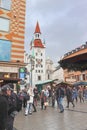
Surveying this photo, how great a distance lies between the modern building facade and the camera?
2783 cm

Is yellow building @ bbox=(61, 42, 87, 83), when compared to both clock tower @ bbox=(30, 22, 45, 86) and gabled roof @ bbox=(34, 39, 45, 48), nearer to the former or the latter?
clock tower @ bbox=(30, 22, 45, 86)

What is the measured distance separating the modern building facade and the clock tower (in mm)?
83227

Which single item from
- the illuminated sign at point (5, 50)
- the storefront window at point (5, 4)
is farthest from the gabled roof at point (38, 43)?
the illuminated sign at point (5, 50)

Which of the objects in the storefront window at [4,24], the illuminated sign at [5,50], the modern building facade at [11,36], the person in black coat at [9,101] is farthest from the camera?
the storefront window at [4,24]

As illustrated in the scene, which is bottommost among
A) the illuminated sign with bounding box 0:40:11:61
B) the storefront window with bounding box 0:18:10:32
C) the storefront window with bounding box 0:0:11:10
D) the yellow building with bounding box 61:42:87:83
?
the yellow building with bounding box 61:42:87:83

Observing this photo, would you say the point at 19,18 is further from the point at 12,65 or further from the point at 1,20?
the point at 12,65

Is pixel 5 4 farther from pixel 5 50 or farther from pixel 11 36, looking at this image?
pixel 5 50

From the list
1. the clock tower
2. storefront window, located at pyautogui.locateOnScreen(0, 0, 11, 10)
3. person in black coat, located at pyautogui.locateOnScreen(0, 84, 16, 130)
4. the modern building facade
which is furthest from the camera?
the clock tower

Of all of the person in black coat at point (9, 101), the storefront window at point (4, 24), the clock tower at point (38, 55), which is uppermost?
the clock tower at point (38, 55)

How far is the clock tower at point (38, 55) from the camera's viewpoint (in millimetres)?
115938

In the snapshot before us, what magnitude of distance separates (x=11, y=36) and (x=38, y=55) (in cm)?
9389

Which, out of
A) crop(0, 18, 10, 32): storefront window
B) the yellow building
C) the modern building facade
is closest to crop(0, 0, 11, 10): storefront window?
the modern building facade

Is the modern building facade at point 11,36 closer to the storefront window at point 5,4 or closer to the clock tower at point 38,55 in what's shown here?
the storefront window at point 5,4

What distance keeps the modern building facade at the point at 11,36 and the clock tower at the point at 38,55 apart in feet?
273
